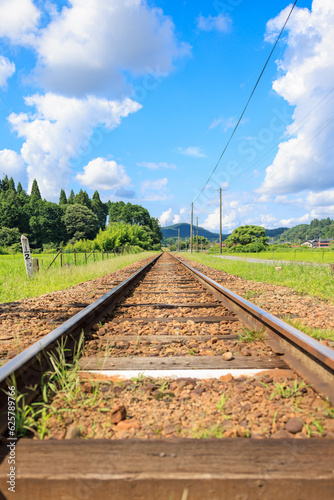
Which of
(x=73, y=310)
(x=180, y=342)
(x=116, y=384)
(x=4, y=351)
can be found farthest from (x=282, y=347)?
(x=73, y=310)

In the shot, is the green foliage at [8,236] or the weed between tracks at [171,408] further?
the green foliage at [8,236]

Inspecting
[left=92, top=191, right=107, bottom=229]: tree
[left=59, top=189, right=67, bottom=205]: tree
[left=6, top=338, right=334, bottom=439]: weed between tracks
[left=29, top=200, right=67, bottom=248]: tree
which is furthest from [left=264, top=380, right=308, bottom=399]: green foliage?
[left=59, top=189, right=67, bottom=205]: tree

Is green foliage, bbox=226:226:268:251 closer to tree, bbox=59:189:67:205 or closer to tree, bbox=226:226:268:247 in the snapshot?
tree, bbox=226:226:268:247

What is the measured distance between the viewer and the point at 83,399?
→ 1.61m

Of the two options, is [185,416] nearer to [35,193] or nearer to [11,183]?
[35,193]

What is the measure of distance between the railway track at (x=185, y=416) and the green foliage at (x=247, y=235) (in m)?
89.4

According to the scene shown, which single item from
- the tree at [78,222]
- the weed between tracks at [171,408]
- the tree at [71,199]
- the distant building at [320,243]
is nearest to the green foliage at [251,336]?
the weed between tracks at [171,408]

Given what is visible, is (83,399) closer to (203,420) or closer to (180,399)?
(180,399)

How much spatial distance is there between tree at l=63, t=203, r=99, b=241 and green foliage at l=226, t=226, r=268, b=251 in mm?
45496

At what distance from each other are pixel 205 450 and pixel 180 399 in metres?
0.57

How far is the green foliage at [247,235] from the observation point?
89738 mm

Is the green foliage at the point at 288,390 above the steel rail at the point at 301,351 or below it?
below

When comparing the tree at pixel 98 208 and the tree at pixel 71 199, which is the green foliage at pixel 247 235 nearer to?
the tree at pixel 98 208

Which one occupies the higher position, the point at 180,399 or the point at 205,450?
the point at 205,450
